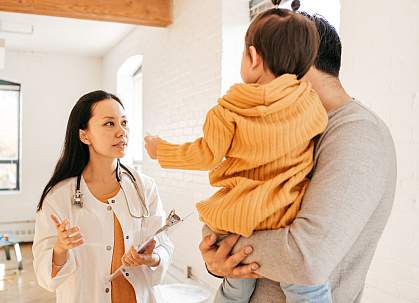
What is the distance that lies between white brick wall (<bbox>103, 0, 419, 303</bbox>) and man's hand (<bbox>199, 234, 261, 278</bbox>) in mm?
1083

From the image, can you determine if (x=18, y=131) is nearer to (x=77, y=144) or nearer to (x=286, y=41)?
(x=77, y=144)

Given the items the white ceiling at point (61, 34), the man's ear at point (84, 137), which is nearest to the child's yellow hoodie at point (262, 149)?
the man's ear at point (84, 137)

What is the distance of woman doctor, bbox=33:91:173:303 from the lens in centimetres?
186

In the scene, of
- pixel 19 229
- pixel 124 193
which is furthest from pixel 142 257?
pixel 19 229

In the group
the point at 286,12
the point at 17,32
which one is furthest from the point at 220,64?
the point at 17,32

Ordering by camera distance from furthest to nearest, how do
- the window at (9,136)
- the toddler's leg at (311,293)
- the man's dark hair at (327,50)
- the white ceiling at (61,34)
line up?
the window at (9,136)
the white ceiling at (61,34)
the man's dark hair at (327,50)
the toddler's leg at (311,293)

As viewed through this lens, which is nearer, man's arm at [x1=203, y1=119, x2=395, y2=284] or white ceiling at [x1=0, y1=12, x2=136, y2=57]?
man's arm at [x1=203, y1=119, x2=395, y2=284]

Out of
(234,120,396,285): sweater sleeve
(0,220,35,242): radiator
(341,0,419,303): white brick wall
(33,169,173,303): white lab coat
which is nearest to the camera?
(234,120,396,285): sweater sleeve

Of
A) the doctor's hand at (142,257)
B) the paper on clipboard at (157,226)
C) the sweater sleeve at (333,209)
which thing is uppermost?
the sweater sleeve at (333,209)

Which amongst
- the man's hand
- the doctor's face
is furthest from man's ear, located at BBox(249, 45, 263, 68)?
the doctor's face

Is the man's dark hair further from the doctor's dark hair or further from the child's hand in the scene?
the doctor's dark hair

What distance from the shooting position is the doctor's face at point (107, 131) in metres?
2.03

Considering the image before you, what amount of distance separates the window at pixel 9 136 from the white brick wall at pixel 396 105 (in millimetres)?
6959

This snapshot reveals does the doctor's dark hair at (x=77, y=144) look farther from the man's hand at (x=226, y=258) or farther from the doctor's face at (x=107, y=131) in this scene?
the man's hand at (x=226, y=258)
